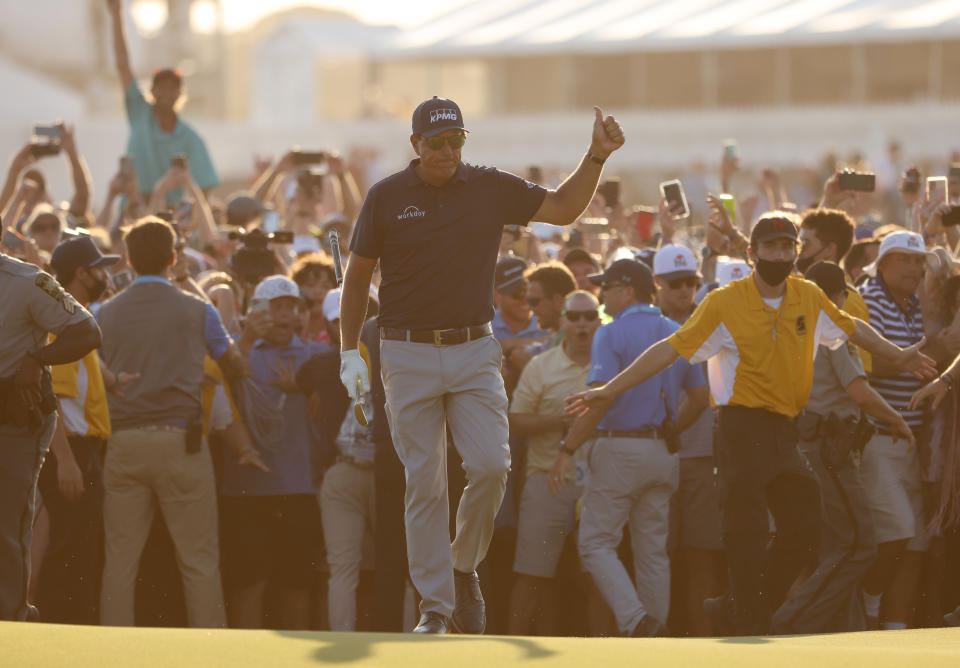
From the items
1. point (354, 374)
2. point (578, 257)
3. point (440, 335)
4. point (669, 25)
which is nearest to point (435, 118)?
point (440, 335)

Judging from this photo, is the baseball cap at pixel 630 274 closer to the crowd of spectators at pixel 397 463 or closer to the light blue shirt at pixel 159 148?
the crowd of spectators at pixel 397 463

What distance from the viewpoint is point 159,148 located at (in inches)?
537

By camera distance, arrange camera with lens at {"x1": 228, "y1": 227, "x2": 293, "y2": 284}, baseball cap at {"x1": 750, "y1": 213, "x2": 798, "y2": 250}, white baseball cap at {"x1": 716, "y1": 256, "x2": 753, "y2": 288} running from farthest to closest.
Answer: camera with lens at {"x1": 228, "y1": 227, "x2": 293, "y2": 284} → white baseball cap at {"x1": 716, "y1": 256, "x2": 753, "y2": 288} → baseball cap at {"x1": 750, "y1": 213, "x2": 798, "y2": 250}

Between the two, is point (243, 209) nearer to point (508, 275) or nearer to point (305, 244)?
point (305, 244)

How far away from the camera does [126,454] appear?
9.55 m

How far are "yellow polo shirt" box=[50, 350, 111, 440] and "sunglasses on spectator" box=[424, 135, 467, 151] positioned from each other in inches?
103

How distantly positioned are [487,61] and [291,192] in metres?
26.9

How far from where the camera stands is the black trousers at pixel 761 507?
28.6ft

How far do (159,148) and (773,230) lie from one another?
6.34 m

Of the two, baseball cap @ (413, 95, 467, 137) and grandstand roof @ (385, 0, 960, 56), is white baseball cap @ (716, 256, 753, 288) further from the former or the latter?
grandstand roof @ (385, 0, 960, 56)

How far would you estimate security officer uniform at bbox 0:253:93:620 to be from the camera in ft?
25.5

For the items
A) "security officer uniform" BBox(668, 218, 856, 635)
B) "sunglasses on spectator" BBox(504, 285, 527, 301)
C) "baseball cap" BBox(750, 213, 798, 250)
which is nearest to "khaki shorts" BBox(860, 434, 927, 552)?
"security officer uniform" BBox(668, 218, 856, 635)

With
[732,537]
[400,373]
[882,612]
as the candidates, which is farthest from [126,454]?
[882,612]

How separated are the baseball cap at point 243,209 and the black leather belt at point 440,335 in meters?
5.35
